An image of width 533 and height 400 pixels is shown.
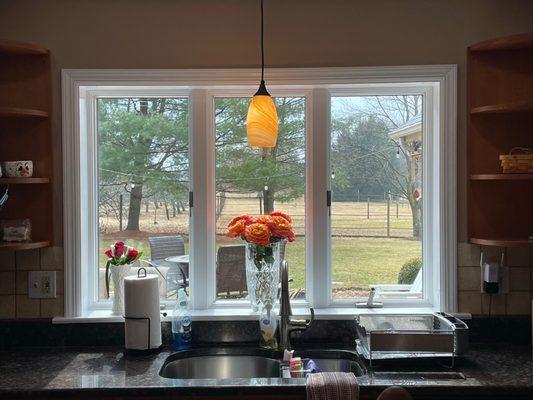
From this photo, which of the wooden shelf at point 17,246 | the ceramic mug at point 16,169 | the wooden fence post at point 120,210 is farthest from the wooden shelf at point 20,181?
the wooden fence post at point 120,210

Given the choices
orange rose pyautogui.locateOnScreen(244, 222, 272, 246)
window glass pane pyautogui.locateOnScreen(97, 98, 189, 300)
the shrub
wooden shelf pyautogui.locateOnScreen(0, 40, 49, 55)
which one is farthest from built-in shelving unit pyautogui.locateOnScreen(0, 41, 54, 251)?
the shrub

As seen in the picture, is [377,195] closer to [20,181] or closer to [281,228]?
[281,228]

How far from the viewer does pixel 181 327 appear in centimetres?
231

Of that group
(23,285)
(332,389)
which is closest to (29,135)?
(23,285)

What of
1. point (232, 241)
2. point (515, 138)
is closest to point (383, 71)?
point (515, 138)

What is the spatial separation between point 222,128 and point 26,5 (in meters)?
0.96

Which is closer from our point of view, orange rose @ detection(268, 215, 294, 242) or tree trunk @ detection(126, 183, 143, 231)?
orange rose @ detection(268, 215, 294, 242)

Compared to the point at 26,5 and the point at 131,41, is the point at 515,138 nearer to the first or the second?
the point at 131,41

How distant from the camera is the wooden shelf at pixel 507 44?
2.19 m

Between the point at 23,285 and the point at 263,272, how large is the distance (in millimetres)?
1008

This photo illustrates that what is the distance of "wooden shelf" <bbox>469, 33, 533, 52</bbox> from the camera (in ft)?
7.18

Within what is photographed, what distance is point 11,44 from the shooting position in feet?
7.29

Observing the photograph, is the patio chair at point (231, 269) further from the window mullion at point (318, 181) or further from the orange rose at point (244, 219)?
the window mullion at point (318, 181)

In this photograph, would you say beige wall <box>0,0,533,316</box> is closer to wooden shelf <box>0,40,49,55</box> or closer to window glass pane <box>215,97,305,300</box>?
wooden shelf <box>0,40,49,55</box>
